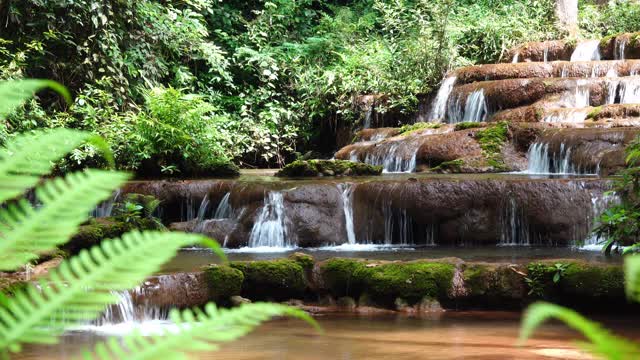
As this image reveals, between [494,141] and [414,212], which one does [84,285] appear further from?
[494,141]

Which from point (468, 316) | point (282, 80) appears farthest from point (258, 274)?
point (282, 80)

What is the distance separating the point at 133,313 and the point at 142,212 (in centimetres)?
372

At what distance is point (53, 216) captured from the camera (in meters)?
0.57

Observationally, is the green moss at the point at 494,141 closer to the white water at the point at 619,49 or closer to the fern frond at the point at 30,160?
the white water at the point at 619,49

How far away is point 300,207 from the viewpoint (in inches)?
398

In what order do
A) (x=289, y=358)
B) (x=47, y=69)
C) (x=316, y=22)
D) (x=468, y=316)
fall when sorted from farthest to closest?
1. (x=316, y=22)
2. (x=47, y=69)
3. (x=468, y=316)
4. (x=289, y=358)

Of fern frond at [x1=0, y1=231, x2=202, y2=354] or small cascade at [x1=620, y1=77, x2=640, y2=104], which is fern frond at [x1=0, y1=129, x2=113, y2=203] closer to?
fern frond at [x1=0, y1=231, x2=202, y2=354]

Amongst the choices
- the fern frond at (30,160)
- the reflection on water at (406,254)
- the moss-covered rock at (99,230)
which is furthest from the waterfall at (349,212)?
the fern frond at (30,160)

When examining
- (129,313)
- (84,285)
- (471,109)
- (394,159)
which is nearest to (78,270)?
(84,285)

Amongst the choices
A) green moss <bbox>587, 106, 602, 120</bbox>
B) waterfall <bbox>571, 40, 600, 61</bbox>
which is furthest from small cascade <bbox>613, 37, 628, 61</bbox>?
green moss <bbox>587, 106, 602, 120</bbox>

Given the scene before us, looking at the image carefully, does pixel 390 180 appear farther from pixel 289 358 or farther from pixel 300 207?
pixel 289 358

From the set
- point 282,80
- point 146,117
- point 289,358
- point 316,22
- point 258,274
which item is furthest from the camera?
point 316,22

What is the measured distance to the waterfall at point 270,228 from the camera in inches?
396

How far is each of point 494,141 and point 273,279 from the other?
6764 millimetres
